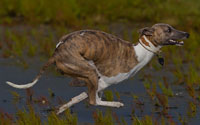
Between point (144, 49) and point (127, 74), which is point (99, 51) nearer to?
point (127, 74)

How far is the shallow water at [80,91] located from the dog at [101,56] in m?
0.60

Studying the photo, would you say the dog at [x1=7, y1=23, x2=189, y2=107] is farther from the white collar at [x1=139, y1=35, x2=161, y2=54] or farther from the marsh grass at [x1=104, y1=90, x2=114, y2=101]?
the marsh grass at [x1=104, y1=90, x2=114, y2=101]

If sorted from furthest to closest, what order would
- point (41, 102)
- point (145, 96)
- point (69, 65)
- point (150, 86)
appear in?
point (150, 86) < point (145, 96) < point (41, 102) < point (69, 65)

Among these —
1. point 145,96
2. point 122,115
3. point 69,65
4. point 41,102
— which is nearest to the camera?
point 69,65

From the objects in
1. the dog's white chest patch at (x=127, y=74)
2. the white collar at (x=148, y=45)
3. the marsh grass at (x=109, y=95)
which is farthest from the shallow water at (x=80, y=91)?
the white collar at (x=148, y=45)

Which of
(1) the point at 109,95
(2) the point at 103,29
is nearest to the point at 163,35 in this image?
A: (1) the point at 109,95

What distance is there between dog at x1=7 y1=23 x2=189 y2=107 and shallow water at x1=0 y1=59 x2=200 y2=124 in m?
0.60

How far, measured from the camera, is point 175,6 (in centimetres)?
1723

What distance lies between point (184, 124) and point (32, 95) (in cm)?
281

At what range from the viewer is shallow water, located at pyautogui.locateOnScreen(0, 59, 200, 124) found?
9680 mm

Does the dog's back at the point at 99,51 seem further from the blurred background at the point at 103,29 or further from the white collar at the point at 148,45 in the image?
the blurred background at the point at 103,29

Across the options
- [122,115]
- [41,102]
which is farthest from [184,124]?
[41,102]

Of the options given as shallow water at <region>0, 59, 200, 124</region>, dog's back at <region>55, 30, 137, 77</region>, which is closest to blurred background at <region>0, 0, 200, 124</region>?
shallow water at <region>0, 59, 200, 124</region>

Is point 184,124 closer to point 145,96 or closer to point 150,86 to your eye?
point 145,96
